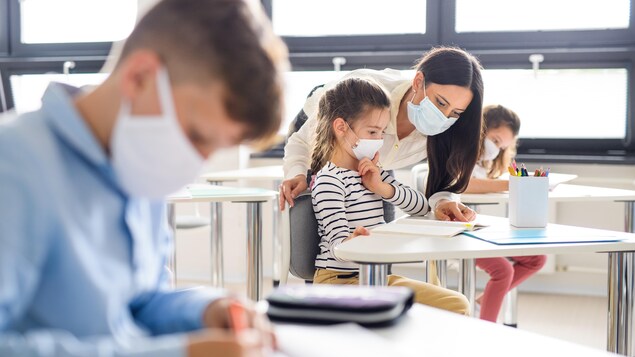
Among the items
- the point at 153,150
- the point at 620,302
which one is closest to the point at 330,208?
the point at 620,302

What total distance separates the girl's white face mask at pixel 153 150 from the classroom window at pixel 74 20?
4.18 meters

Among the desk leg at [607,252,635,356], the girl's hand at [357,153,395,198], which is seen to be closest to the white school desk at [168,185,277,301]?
the girl's hand at [357,153,395,198]

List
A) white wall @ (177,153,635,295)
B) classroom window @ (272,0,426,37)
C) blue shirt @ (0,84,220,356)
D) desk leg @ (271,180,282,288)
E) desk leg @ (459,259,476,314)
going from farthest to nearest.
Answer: classroom window @ (272,0,426,37) → white wall @ (177,153,635,295) → desk leg @ (271,180,282,288) → desk leg @ (459,259,476,314) → blue shirt @ (0,84,220,356)

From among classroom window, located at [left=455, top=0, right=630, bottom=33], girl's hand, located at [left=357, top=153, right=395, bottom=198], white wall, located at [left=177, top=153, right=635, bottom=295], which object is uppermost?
classroom window, located at [left=455, top=0, right=630, bottom=33]

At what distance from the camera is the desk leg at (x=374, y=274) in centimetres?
164

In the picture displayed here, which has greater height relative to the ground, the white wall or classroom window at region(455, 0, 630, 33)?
classroom window at region(455, 0, 630, 33)

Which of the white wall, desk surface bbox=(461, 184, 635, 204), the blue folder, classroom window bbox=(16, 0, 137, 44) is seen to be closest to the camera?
the blue folder

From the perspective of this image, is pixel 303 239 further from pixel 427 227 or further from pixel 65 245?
pixel 65 245

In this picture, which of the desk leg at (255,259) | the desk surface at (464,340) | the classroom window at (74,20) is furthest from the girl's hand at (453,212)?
the classroom window at (74,20)

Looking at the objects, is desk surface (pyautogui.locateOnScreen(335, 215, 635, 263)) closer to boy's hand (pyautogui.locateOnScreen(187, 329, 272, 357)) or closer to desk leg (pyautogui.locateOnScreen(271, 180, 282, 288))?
boy's hand (pyautogui.locateOnScreen(187, 329, 272, 357))

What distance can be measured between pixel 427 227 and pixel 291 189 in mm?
526

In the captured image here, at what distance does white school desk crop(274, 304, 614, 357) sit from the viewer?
2.97 ft

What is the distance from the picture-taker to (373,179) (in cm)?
223

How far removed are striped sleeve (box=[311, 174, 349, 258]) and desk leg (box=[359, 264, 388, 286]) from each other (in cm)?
49
